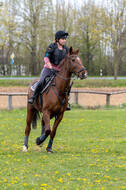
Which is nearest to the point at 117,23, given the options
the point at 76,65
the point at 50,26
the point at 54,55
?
the point at 50,26

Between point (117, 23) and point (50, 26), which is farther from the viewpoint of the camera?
point (50, 26)

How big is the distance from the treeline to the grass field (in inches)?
956

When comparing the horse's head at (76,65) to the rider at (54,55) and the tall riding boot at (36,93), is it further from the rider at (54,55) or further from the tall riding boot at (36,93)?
the tall riding boot at (36,93)

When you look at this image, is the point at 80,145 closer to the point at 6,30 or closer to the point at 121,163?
the point at 121,163

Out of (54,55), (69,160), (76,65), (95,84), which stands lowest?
(69,160)

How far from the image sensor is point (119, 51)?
35938mm

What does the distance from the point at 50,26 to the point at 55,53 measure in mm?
30477

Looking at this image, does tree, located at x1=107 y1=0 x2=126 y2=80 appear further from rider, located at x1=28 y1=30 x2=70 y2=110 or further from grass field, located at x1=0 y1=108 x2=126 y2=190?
rider, located at x1=28 y1=30 x2=70 y2=110

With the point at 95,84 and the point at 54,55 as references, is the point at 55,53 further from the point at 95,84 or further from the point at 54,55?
the point at 95,84

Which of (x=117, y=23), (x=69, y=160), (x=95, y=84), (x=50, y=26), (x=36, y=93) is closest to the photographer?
(x=69, y=160)

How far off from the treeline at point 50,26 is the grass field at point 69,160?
24.3 meters

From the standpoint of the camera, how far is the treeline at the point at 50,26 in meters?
34.7

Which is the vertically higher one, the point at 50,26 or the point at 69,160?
the point at 50,26

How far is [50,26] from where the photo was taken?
122ft
